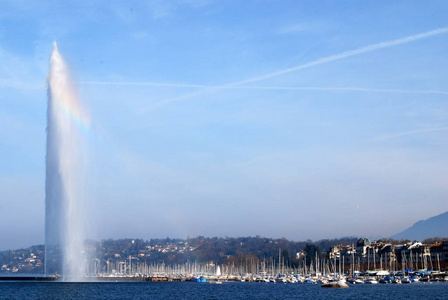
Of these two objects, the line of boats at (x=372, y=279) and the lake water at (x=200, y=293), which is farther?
the line of boats at (x=372, y=279)

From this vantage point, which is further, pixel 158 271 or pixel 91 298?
pixel 158 271

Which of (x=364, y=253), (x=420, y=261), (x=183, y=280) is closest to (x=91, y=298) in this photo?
(x=183, y=280)

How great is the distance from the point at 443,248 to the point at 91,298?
112438mm

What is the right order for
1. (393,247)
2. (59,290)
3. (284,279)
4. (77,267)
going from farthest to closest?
1. (393,247)
2. (284,279)
3. (77,267)
4. (59,290)

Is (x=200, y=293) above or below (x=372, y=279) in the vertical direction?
above

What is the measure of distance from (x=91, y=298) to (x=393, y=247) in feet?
387

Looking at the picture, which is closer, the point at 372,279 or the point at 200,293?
the point at 200,293

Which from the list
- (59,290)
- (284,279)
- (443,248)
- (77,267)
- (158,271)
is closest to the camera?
(59,290)

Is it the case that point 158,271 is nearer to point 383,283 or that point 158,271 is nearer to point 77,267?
point 383,283

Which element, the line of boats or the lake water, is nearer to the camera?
the lake water

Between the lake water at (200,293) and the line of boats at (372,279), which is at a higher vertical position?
the lake water at (200,293)

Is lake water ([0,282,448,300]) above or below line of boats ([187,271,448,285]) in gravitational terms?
above

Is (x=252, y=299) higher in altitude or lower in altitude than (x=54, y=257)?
lower

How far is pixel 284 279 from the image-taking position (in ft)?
460
